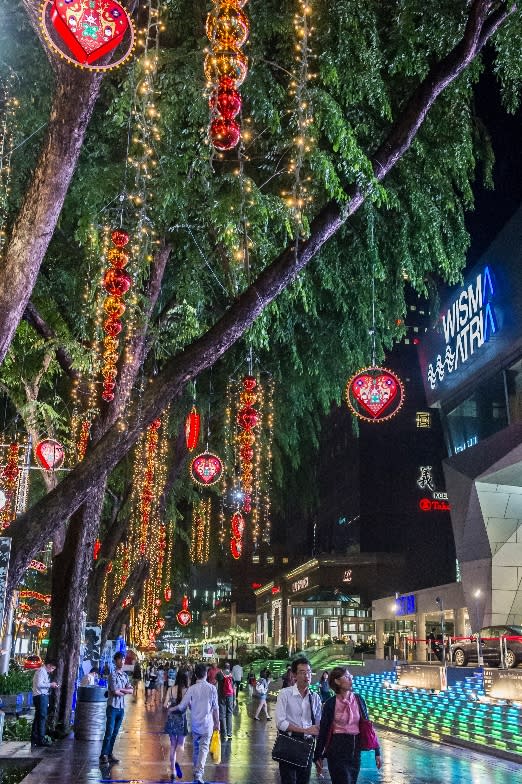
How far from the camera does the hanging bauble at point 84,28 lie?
634cm

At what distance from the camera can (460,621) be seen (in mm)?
37531

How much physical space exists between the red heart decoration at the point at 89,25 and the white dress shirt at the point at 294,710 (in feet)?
18.3

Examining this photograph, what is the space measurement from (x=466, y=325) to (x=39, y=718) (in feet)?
79.2

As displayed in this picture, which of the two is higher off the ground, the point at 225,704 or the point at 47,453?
the point at 47,453

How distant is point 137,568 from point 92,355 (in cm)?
1586

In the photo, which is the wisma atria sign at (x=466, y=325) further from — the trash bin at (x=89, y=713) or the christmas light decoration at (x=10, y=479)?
the trash bin at (x=89, y=713)

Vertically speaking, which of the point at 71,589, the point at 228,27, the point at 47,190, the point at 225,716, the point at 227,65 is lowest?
the point at 225,716

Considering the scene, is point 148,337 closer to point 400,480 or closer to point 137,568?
point 137,568

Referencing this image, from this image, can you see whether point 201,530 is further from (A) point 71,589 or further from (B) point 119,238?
(B) point 119,238

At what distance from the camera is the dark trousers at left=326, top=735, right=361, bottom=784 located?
6.25 m

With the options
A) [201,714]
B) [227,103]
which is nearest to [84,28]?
[227,103]

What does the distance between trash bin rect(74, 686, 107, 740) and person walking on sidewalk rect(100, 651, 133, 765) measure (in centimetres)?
222

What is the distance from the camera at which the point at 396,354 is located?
216 feet

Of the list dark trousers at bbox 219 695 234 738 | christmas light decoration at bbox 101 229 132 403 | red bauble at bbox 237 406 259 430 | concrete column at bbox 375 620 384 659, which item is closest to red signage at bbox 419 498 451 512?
concrete column at bbox 375 620 384 659
